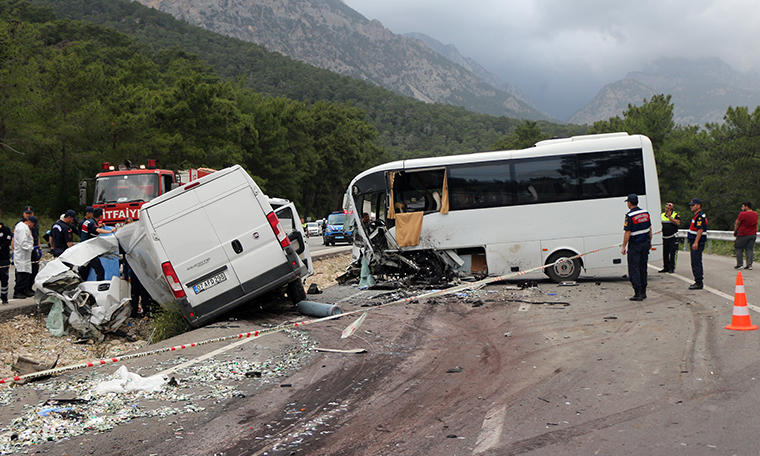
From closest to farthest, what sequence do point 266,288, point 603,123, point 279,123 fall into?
point 266,288 → point 279,123 → point 603,123

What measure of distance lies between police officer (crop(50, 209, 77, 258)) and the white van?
3969mm

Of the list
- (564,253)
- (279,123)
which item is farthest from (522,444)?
(279,123)

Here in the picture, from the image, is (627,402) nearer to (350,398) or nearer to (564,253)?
(350,398)

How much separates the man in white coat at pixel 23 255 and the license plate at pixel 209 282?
5.75m

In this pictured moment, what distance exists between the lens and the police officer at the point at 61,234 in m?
13.0

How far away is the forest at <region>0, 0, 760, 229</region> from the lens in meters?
38.2

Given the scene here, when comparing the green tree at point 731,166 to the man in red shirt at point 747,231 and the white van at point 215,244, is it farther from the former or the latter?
the white van at point 215,244

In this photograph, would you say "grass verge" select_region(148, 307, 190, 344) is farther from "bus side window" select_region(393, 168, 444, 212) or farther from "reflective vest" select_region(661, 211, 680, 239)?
"reflective vest" select_region(661, 211, 680, 239)

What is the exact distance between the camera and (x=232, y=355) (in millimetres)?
7363

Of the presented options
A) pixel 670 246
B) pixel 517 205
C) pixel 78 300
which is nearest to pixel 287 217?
pixel 78 300

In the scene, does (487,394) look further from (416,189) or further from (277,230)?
(416,189)

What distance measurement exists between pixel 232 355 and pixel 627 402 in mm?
4580

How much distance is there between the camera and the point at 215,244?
9.64m

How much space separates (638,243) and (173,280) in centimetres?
822
